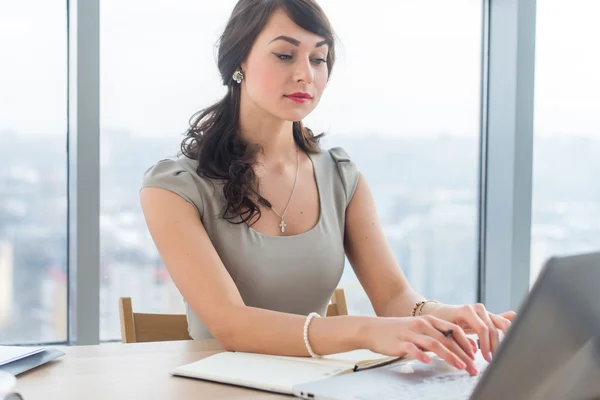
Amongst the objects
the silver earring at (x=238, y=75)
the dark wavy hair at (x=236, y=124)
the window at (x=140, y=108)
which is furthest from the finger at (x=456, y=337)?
the window at (x=140, y=108)

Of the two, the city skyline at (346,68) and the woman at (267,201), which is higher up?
the city skyline at (346,68)

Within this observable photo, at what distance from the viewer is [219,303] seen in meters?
1.42

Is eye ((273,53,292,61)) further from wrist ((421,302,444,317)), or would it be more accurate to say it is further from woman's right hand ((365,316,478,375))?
woman's right hand ((365,316,478,375))

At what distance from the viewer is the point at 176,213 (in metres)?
1.58

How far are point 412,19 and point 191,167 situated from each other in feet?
5.79

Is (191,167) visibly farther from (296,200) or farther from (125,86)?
(125,86)

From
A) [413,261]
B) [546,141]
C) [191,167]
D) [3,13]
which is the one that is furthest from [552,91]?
[3,13]


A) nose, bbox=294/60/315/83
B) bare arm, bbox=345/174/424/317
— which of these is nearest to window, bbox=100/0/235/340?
bare arm, bbox=345/174/424/317

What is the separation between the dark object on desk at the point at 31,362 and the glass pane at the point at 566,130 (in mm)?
2434

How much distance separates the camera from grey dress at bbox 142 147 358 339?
1686 millimetres

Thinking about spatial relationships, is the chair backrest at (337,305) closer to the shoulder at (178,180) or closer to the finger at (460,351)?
the shoulder at (178,180)

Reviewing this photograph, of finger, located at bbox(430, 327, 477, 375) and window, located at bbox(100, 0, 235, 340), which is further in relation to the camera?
window, located at bbox(100, 0, 235, 340)

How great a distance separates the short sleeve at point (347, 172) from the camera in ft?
6.30

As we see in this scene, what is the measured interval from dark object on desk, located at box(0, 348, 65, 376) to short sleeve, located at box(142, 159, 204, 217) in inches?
19.6
